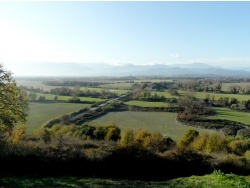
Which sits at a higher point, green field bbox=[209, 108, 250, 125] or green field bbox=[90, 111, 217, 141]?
green field bbox=[209, 108, 250, 125]

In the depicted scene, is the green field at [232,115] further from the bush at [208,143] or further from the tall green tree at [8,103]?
the tall green tree at [8,103]

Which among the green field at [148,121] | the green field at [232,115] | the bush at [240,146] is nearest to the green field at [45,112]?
the green field at [148,121]

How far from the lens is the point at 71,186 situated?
45.8 ft

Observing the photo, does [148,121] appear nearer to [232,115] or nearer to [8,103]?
[232,115]

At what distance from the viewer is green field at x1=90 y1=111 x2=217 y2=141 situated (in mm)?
56406

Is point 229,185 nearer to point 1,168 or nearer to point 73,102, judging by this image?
point 1,168

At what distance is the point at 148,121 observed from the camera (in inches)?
2554

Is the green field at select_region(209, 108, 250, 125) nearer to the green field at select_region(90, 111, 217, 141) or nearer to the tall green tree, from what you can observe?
the green field at select_region(90, 111, 217, 141)

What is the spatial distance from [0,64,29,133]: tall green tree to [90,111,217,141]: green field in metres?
35.7

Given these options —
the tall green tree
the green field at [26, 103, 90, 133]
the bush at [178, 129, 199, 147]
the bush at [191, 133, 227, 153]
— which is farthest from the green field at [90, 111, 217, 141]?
the tall green tree

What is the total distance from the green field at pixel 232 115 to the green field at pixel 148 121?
1316 cm

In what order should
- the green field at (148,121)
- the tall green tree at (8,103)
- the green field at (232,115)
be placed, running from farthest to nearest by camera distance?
the green field at (232,115)
the green field at (148,121)
the tall green tree at (8,103)

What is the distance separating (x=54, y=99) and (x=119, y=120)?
36700 mm

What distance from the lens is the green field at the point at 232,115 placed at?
67.1m
